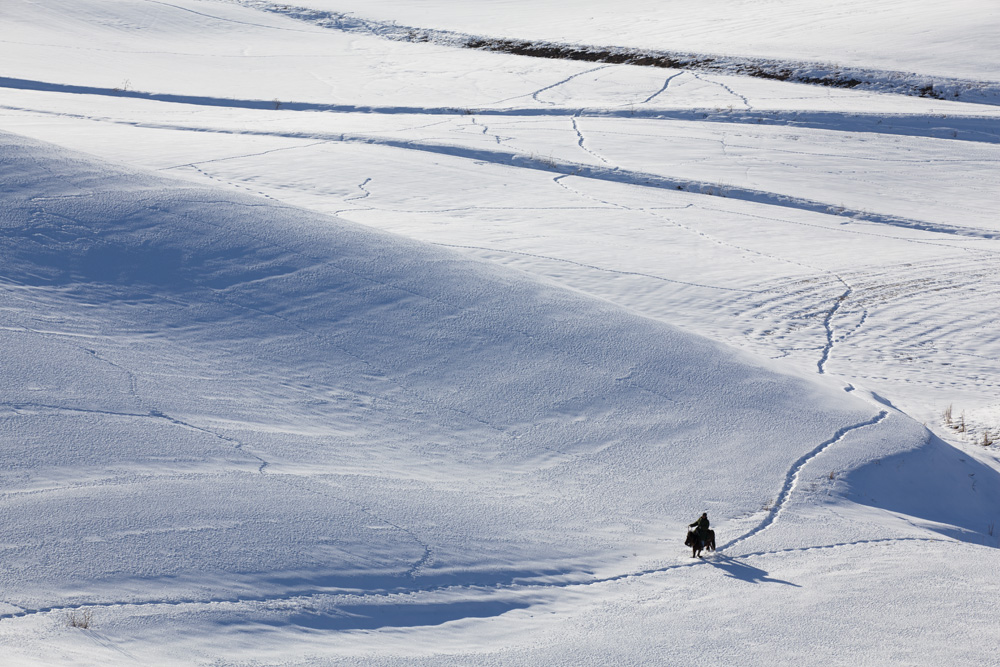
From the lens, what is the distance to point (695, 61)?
24.8 meters

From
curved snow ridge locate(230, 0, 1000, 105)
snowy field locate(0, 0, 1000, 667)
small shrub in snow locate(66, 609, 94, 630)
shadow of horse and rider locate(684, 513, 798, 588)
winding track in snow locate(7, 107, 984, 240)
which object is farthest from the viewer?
curved snow ridge locate(230, 0, 1000, 105)

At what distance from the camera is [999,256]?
12148 millimetres

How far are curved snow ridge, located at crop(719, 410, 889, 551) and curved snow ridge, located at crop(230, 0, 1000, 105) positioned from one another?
16.0 m

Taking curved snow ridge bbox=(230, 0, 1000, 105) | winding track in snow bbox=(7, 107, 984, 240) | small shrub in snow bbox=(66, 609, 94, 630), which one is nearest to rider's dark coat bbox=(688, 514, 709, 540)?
small shrub in snow bbox=(66, 609, 94, 630)

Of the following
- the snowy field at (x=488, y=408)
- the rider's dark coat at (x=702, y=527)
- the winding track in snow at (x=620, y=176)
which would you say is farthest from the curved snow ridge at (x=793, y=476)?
the winding track in snow at (x=620, y=176)

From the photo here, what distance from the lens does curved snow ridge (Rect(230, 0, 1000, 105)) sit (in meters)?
21.2

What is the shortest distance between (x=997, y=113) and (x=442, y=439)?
54.8 ft

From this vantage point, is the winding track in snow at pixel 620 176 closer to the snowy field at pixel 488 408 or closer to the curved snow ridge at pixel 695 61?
the snowy field at pixel 488 408

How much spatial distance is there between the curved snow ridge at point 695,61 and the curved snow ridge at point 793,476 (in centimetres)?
1601

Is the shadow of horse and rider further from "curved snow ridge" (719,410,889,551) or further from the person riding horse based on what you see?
"curved snow ridge" (719,410,889,551)

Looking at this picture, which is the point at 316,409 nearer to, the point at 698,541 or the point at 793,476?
the point at 698,541

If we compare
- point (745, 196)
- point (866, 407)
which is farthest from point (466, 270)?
point (745, 196)

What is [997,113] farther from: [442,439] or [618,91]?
[442,439]

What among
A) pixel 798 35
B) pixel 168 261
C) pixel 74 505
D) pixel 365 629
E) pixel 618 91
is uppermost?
pixel 798 35
